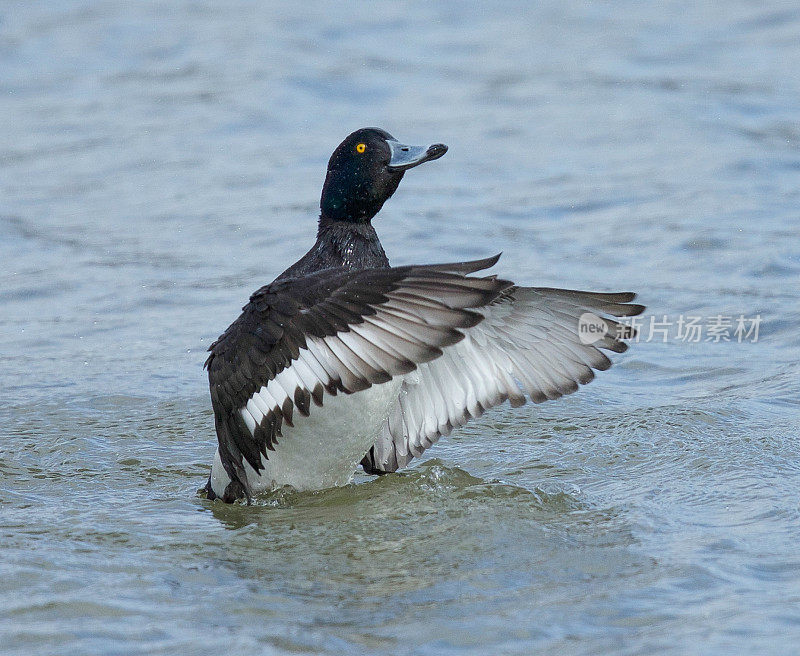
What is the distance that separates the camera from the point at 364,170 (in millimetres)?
6016

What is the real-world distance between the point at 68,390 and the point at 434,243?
3751 millimetres

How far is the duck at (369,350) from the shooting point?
460 cm

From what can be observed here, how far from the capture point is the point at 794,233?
1003cm

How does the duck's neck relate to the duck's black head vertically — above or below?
below

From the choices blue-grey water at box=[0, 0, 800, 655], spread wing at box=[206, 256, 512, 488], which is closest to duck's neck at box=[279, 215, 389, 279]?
spread wing at box=[206, 256, 512, 488]

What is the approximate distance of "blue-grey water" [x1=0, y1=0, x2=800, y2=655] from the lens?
456cm

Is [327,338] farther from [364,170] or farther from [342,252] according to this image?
[364,170]

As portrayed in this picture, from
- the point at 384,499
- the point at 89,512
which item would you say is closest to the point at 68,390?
the point at 89,512

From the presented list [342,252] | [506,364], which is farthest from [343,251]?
[506,364]

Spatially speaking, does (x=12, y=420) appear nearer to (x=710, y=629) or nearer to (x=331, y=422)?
(x=331, y=422)

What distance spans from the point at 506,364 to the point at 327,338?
137 cm

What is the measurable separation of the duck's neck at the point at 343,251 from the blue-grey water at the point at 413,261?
1.09 metres

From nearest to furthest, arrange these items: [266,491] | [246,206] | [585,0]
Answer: [266,491] → [246,206] → [585,0]

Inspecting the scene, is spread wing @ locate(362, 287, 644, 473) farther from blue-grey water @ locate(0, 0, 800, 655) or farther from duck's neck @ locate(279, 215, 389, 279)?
duck's neck @ locate(279, 215, 389, 279)
